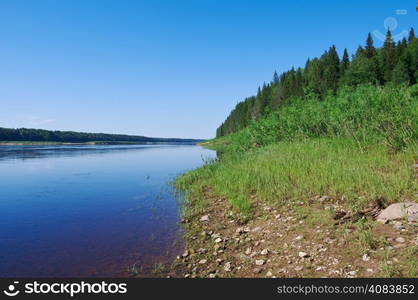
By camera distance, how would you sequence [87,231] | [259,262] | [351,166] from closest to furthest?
[259,262] → [87,231] → [351,166]

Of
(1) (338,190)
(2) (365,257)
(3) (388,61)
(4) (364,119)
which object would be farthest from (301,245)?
(3) (388,61)

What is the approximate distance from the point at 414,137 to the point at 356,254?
8.39 meters

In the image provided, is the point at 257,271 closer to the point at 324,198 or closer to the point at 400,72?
the point at 324,198

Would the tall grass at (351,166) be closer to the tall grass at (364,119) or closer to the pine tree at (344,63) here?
the tall grass at (364,119)

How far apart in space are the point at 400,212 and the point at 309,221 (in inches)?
78.6

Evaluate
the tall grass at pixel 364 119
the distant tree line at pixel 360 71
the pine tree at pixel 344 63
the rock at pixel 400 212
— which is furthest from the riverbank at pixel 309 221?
the pine tree at pixel 344 63

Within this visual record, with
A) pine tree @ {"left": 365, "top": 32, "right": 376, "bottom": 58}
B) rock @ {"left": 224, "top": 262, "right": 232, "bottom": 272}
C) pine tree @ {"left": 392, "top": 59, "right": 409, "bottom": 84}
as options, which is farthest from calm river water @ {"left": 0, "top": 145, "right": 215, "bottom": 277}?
pine tree @ {"left": 365, "top": 32, "right": 376, "bottom": 58}

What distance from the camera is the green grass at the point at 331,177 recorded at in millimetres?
7395

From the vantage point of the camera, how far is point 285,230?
22.7 feet

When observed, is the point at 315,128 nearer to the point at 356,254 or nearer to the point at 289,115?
the point at 289,115

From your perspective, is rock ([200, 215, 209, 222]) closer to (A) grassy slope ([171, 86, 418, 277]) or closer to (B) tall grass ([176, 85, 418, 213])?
(A) grassy slope ([171, 86, 418, 277])

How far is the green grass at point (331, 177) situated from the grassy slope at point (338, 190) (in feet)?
0.09

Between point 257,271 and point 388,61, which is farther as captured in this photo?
point 388,61

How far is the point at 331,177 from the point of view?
8.87 metres
